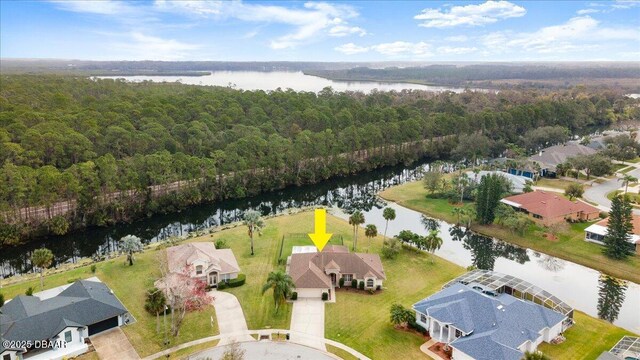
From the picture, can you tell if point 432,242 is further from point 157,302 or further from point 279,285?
point 157,302

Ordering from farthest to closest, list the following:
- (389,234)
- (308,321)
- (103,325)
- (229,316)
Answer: (389,234)
(229,316)
(308,321)
(103,325)

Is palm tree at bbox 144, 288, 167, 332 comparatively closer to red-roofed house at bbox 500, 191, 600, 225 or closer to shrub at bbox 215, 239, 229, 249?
shrub at bbox 215, 239, 229, 249

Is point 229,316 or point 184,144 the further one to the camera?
point 184,144

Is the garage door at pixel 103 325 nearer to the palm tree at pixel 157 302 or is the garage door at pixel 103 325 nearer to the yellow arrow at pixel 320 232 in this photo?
the palm tree at pixel 157 302

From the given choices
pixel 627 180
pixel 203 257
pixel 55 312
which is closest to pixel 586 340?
pixel 203 257

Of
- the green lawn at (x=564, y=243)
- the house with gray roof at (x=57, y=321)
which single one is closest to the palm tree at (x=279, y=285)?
the house with gray roof at (x=57, y=321)
